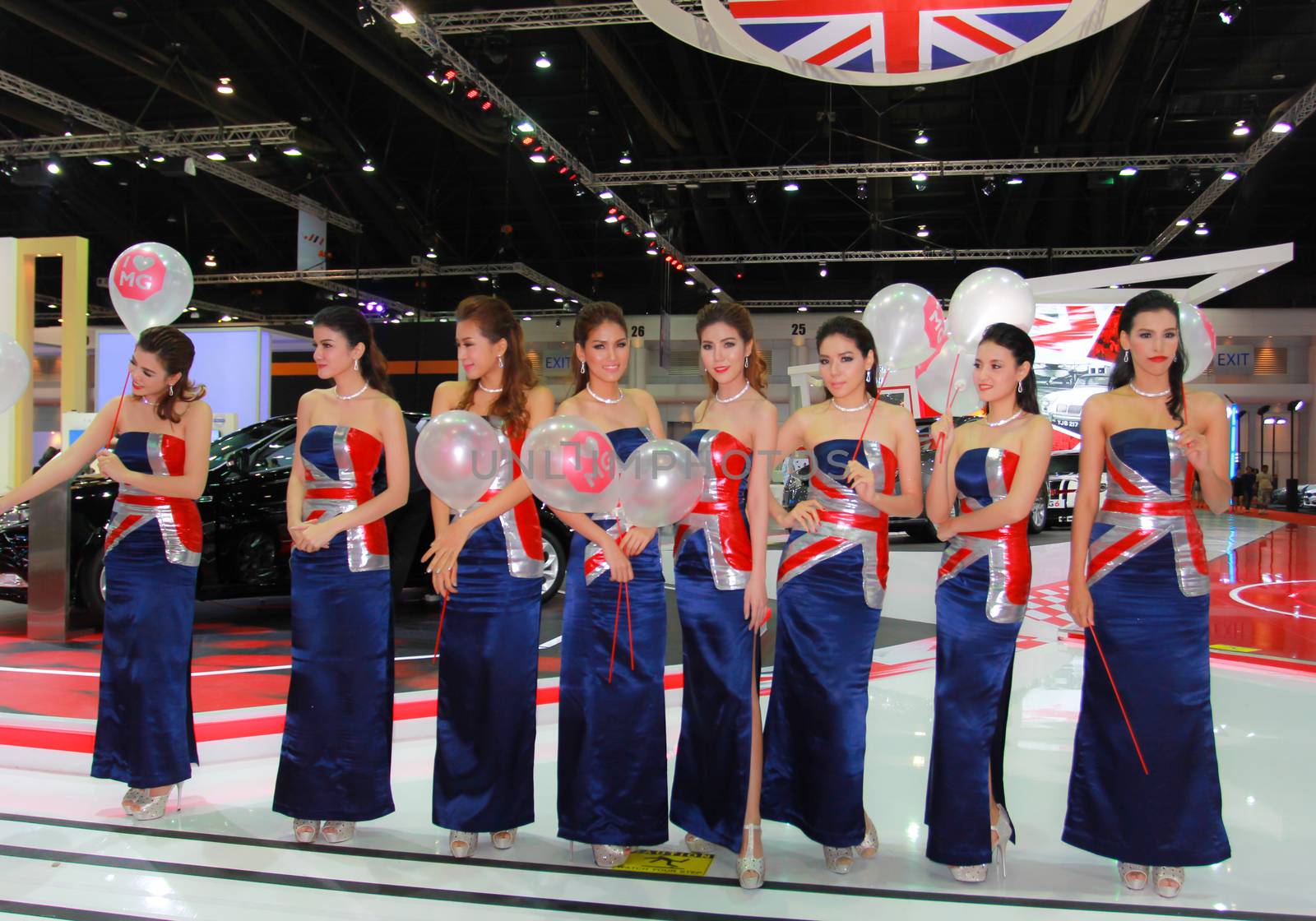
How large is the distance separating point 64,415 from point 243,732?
3517mm

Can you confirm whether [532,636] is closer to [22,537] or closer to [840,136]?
[22,537]

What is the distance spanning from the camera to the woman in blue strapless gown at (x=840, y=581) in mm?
2531

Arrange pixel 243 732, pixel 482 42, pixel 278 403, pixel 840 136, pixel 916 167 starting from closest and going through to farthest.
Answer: pixel 243 732 < pixel 482 42 < pixel 916 167 < pixel 840 136 < pixel 278 403

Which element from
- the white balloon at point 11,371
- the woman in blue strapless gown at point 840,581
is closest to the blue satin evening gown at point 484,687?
the woman in blue strapless gown at point 840,581

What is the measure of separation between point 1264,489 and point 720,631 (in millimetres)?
20722

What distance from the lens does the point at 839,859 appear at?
2.54 metres

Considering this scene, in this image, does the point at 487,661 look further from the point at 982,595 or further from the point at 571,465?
the point at 982,595

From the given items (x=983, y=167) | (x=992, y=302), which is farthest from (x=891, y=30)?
(x=983, y=167)

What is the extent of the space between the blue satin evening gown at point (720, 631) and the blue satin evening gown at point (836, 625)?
14 cm

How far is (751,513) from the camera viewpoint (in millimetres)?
2543

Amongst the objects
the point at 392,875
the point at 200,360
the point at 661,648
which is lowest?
the point at 392,875

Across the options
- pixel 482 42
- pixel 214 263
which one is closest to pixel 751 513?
pixel 482 42

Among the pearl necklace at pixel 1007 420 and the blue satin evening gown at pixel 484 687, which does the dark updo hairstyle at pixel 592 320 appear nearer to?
the blue satin evening gown at pixel 484 687

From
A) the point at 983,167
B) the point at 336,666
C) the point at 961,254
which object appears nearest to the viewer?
the point at 336,666
